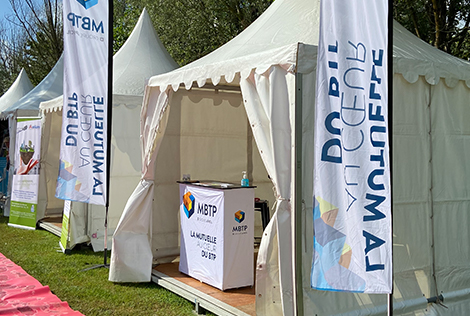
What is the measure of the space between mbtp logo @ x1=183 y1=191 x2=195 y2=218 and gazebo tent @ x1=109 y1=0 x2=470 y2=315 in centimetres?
44

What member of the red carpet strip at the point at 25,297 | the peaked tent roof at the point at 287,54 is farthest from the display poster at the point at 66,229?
the peaked tent roof at the point at 287,54

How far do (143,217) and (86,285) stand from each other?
94 centimetres

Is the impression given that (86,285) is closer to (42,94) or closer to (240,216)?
(240,216)

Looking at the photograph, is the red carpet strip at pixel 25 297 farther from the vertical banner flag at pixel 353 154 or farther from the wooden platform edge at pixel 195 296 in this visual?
the vertical banner flag at pixel 353 154

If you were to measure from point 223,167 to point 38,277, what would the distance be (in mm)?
2644

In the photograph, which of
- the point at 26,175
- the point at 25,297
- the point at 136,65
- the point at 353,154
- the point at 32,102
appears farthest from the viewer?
the point at 32,102

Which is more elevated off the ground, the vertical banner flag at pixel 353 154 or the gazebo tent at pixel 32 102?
the gazebo tent at pixel 32 102

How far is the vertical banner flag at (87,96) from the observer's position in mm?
5453

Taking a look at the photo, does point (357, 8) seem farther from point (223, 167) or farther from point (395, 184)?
point (223, 167)

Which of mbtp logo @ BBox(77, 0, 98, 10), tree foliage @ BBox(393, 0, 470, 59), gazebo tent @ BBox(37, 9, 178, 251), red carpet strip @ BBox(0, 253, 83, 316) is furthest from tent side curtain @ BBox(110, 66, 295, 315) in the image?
tree foliage @ BBox(393, 0, 470, 59)

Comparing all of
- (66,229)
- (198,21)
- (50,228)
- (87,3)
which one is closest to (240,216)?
(87,3)

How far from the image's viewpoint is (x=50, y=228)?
8414 mm

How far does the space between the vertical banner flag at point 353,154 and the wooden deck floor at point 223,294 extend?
163 centimetres

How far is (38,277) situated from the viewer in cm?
557
